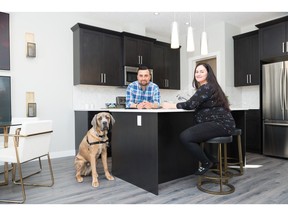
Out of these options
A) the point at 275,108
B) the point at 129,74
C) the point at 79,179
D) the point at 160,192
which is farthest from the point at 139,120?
the point at 275,108

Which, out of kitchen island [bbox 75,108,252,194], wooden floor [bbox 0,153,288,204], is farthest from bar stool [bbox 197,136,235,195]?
kitchen island [bbox 75,108,252,194]

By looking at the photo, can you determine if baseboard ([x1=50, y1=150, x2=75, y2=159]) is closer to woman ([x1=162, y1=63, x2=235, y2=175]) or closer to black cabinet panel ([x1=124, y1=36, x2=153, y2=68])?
black cabinet panel ([x1=124, y1=36, x2=153, y2=68])

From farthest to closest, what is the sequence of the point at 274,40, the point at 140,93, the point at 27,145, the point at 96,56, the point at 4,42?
the point at 96,56 < the point at 274,40 < the point at 4,42 < the point at 140,93 < the point at 27,145

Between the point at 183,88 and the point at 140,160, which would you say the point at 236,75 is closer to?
the point at 183,88

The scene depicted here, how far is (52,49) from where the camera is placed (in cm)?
422

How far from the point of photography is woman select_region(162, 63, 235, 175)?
226cm

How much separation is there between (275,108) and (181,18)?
2.66 m

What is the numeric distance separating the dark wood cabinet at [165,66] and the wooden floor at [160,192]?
305cm

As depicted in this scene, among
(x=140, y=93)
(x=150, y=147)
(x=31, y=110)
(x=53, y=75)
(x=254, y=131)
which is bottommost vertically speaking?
(x=254, y=131)

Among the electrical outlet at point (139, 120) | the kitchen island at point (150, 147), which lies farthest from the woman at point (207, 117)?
the electrical outlet at point (139, 120)

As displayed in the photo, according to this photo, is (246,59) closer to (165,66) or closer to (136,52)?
(165,66)

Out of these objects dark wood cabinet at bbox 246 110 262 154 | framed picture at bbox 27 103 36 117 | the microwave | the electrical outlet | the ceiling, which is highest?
the ceiling

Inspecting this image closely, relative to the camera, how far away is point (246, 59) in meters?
4.97

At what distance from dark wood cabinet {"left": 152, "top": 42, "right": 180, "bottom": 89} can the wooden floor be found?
305cm
